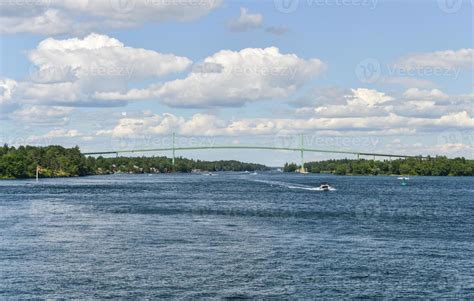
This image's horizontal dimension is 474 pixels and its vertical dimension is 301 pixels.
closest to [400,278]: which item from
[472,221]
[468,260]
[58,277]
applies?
[468,260]

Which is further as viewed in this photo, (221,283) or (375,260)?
(375,260)

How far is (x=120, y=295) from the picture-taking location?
42094 millimetres

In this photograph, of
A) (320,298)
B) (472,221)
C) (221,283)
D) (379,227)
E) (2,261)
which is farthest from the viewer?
(472,221)

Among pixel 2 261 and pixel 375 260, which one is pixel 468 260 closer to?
pixel 375 260

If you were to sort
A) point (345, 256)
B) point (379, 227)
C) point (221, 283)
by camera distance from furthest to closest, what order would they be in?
point (379, 227) → point (345, 256) → point (221, 283)

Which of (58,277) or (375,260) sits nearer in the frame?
(58,277)

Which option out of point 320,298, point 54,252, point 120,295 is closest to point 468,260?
point 320,298

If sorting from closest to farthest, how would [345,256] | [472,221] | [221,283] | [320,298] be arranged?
[320,298] < [221,283] < [345,256] < [472,221]

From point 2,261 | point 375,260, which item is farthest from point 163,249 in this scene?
point 375,260

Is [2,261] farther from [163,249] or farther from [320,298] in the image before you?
[320,298]

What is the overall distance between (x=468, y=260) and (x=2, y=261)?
1417 inches

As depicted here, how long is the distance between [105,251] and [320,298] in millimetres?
23220

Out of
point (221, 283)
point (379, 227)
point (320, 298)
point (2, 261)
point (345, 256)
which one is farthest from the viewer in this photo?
point (379, 227)

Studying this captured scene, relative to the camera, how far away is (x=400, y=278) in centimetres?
4856
